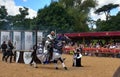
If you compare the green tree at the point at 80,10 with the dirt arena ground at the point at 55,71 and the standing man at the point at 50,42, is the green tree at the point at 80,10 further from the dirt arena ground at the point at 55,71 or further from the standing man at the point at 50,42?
the standing man at the point at 50,42

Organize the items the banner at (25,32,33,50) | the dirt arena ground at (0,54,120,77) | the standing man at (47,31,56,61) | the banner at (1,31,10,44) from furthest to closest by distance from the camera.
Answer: the banner at (1,31,10,44), the banner at (25,32,33,50), the standing man at (47,31,56,61), the dirt arena ground at (0,54,120,77)

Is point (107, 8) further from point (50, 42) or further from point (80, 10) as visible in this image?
point (50, 42)

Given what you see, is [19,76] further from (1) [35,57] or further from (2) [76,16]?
(2) [76,16]

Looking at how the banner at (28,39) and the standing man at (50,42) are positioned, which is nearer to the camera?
the standing man at (50,42)

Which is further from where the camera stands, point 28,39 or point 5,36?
point 5,36

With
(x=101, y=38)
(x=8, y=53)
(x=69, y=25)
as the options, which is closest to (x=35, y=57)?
(x=8, y=53)

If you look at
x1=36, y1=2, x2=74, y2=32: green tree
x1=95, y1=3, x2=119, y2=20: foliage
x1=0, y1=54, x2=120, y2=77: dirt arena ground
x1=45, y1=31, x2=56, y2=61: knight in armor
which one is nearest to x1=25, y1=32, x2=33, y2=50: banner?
x1=0, y1=54, x2=120, y2=77: dirt arena ground

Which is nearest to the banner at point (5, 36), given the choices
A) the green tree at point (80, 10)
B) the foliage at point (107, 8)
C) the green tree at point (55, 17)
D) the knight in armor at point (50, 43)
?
the knight in armor at point (50, 43)

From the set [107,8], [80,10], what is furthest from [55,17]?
[107,8]

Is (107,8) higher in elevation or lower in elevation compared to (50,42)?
higher

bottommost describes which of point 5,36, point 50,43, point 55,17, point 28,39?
point 50,43

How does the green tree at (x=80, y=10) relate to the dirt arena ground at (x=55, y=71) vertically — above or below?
above

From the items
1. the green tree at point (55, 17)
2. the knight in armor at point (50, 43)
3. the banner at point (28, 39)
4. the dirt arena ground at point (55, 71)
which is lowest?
the dirt arena ground at point (55, 71)

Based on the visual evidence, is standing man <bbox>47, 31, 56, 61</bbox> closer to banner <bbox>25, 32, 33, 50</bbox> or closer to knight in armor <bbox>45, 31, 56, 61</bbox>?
knight in armor <bbox>45, 31, 56, 61</bbox>
